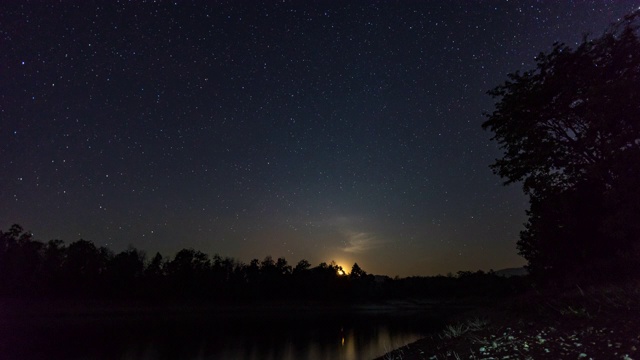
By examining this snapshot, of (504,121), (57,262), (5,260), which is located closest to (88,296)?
(57,262)

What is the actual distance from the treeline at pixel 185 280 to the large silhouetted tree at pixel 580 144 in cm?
1998

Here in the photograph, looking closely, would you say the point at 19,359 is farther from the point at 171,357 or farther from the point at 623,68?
the point at 623,68

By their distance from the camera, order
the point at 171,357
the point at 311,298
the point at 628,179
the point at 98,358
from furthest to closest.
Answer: the point at 311,298 → the point at 171,357 → the point at 98,358 → the point at 628,179

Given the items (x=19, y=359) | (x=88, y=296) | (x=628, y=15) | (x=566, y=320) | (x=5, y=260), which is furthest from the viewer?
(x=88, y=296)

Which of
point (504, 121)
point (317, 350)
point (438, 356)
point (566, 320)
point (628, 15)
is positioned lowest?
point (317, 350)

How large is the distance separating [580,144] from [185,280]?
110 metres

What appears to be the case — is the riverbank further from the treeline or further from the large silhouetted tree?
the treeline

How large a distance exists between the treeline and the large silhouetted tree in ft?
65.6

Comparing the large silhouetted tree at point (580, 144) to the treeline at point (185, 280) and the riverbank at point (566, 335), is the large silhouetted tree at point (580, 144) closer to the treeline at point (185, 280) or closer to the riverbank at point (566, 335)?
the riverbank at point (566, 335)

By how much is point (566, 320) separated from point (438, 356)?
11.9 ft

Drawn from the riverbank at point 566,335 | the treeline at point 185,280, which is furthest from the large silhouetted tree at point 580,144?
the treeline at point 185,280

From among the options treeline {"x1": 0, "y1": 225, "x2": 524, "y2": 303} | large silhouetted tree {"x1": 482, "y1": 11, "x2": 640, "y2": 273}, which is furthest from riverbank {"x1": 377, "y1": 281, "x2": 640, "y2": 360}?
treeline {"x1": 0, "y1": 225, "x2": 524, "y2": 303}

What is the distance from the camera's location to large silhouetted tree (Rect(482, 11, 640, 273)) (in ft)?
54.1

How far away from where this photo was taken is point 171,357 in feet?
93.8
